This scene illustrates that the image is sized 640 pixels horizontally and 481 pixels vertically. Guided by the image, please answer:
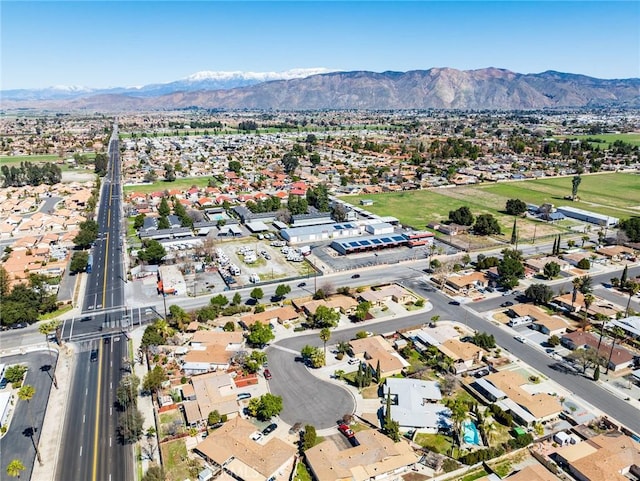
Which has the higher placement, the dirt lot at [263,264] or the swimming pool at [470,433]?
the dirt lot at [263,264]

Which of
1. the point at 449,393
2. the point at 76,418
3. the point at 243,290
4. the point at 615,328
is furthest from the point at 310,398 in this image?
the point at 615,328

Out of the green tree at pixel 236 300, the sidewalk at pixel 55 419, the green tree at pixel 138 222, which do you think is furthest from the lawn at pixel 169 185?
the sidewalk at pixel 55 419

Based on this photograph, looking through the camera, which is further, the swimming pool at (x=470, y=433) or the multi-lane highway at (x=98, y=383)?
the swimming pool at (x=470, y=433)

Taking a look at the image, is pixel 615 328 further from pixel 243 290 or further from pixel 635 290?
pixel 243 290

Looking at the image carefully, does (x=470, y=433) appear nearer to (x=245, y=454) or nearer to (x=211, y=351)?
(x=245, y=454)

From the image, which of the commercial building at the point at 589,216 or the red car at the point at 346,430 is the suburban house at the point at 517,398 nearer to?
the red car at the point at 346,430
